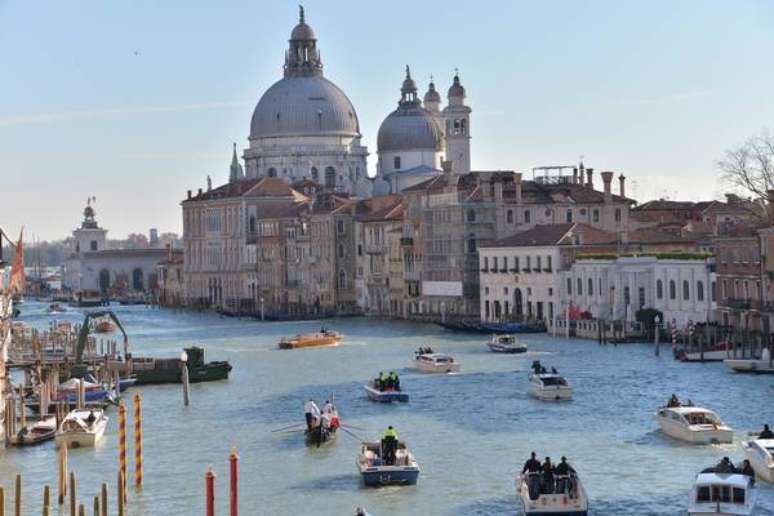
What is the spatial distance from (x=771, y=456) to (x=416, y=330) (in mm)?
41181

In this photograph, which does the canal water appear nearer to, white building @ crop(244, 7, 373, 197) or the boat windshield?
the boat windshield

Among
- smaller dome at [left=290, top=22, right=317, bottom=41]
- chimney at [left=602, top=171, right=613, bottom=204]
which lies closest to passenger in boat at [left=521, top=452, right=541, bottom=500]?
chimney at [left=602, top=171, right=613, bottom=204]

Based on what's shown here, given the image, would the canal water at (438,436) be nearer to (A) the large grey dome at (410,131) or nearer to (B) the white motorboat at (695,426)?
(B) the white motorboat at (695,426)

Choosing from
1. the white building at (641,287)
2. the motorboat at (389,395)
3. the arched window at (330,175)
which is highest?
the arched window at (330,175)

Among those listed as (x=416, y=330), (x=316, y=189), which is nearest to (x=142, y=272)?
(x=316, y=189)

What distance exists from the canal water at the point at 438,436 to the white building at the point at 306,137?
60028mm

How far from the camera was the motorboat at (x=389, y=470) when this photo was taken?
27.0m

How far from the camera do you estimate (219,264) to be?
10631 centimetres

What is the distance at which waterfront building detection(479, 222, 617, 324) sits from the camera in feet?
206

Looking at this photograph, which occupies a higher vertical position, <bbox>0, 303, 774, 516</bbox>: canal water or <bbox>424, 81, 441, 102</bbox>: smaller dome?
<bbox>424, 81, 441, 102</bbox>: smaller dome

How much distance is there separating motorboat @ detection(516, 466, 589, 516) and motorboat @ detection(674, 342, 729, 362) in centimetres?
2076

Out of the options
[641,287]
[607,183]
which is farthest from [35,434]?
[607,183]

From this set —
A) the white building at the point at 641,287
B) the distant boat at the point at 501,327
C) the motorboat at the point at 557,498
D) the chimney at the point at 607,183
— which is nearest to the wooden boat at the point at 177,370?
the white building at the point at 641,287

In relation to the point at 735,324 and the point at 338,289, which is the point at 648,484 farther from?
the point at 338,289
